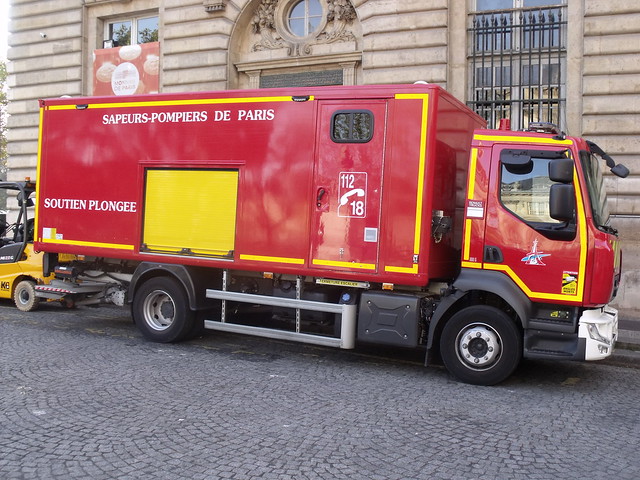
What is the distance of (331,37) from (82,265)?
8659mm

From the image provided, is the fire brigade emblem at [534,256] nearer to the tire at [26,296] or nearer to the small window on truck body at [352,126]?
the small window on truck body at [352,126]

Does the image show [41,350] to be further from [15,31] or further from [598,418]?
[15,31]

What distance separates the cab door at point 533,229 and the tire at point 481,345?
0.45 meters

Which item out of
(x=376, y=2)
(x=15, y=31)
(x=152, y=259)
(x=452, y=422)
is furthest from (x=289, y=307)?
(x=15, y=31)

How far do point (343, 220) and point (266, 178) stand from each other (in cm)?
113

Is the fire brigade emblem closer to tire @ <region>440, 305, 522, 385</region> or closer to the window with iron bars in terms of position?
tire @ <region>440, 305, 522, 385</region>

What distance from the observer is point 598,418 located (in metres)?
5.54

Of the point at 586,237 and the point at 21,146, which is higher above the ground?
the point at 21,146

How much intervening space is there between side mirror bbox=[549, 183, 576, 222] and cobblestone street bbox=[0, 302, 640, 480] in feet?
5.98

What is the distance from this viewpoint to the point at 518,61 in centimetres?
1307

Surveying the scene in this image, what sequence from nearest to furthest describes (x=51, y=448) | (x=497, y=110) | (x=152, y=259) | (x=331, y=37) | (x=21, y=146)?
(x=51, y=448), (x=152, y=259), (x=497, y=110), (x=331, y=37), (x=21, y=146)

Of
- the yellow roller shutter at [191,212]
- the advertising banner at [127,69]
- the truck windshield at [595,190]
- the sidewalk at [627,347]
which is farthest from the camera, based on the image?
the advertising banner at [127,69]

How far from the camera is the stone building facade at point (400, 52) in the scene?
12.0m

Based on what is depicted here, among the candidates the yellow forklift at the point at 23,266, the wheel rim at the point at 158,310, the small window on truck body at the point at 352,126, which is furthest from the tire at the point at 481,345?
the yellow forklift at the point at 23,266
